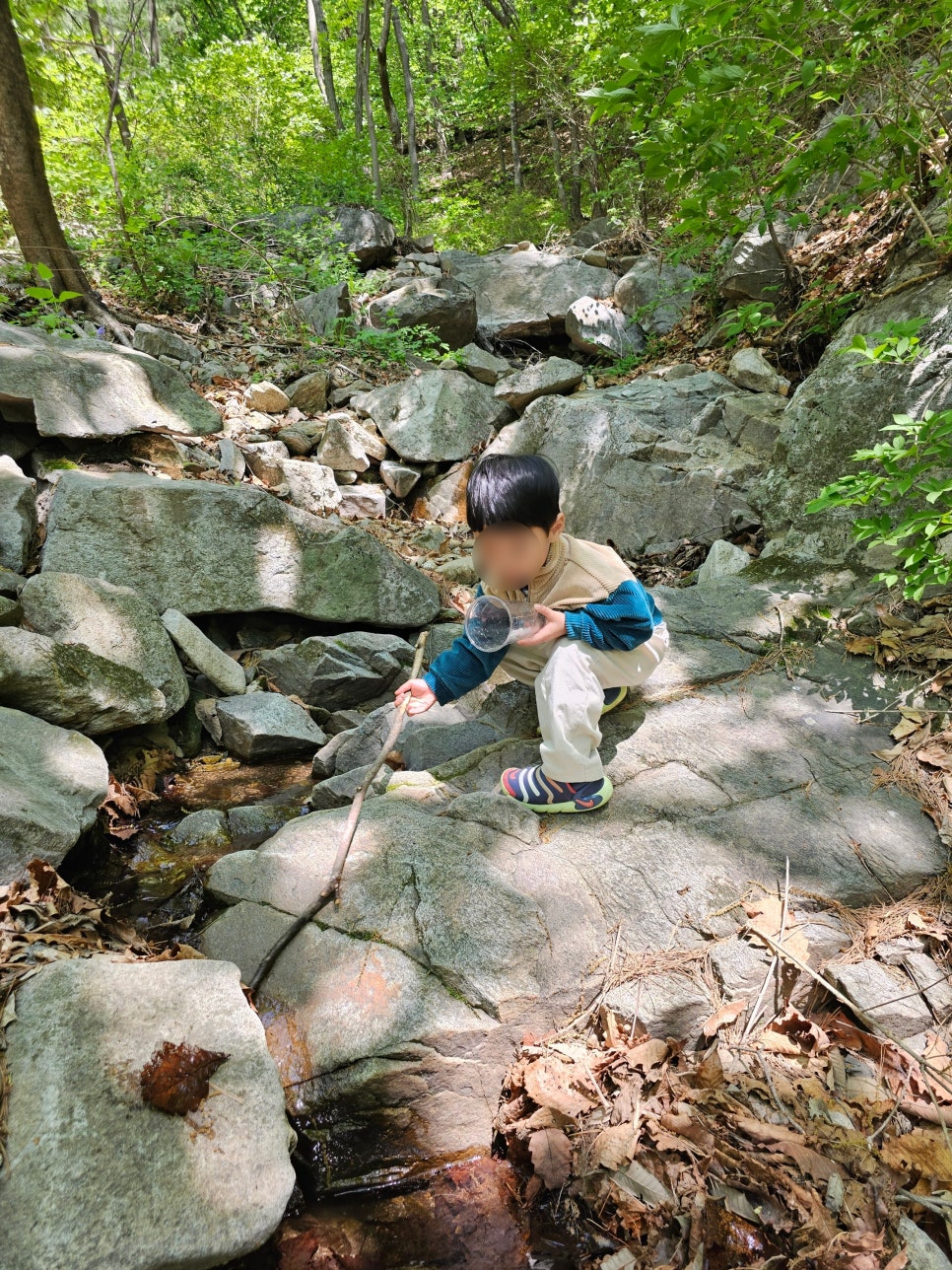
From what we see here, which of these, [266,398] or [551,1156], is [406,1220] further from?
[266,398]

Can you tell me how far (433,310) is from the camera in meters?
9.55

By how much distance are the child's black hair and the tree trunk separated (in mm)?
6812

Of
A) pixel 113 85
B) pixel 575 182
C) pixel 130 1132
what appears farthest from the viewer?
pixel 575 182

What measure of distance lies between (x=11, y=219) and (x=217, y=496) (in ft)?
15.0

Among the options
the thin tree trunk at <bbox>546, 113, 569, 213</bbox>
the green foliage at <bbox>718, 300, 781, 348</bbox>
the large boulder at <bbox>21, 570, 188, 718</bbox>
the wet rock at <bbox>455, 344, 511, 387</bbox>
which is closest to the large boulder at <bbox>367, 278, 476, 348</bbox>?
the wet rock at <bbox>455, 344, 511, 387</bbox>

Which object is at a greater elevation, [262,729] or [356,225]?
[356,225]

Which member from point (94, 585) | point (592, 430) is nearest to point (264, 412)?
point (592, 430)

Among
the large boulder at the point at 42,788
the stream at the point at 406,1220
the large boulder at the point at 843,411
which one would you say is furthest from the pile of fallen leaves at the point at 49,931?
the large boulder at the point at 843,411

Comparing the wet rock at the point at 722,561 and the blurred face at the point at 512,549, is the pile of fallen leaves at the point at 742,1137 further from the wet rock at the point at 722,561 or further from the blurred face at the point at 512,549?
the wet rock at the point at 722,561

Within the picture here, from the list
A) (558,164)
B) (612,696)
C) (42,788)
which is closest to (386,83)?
(558,164)

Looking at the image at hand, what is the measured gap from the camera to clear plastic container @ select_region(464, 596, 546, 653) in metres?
2.54

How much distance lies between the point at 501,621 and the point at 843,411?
3.19 metres

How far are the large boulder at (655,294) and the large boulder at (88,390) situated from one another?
6.10 m

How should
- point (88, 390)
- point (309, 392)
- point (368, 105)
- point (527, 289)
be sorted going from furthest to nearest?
1. point (368, 105)
2. point (527, 289)
3. point (309, 392)
4. point (88, 390)
